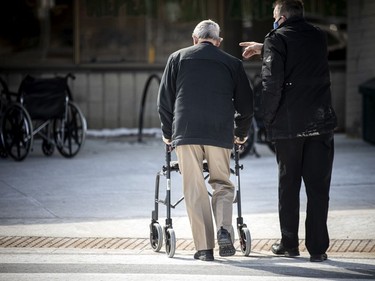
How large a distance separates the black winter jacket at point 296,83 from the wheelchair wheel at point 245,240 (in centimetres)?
80

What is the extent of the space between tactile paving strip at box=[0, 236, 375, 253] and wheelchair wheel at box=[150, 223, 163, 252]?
0.53 ft

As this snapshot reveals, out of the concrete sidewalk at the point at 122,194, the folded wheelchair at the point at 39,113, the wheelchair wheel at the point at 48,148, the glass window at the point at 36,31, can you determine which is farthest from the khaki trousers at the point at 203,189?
the glass window at the point at 36,31

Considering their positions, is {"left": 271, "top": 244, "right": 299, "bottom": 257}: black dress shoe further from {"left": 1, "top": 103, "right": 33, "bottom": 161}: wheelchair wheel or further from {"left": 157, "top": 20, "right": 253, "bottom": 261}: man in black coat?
{"left": 1, "top": 103, "right": 33, "bottom": 161}: wheelchair wheel

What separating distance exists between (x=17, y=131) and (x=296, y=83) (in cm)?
675

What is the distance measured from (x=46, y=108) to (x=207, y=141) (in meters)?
6.45

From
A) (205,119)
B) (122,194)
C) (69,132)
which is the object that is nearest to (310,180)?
(205,119)

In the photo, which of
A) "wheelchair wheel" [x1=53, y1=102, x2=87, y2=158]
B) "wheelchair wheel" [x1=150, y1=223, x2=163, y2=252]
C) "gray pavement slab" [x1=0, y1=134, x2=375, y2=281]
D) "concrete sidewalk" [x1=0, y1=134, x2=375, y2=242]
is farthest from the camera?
"wheelchair wheel" [x1=53, y1=102, x2=87, y2=158]

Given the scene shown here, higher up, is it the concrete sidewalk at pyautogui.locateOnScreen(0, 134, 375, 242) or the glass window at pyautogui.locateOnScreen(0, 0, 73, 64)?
the glass window at pyautogui.locateOnScreen(0, 0, 73, 64)

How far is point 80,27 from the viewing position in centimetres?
1742

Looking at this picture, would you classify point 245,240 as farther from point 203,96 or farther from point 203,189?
point 203,96

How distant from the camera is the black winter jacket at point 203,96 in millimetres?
8055

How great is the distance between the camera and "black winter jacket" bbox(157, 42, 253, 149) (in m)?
8.05

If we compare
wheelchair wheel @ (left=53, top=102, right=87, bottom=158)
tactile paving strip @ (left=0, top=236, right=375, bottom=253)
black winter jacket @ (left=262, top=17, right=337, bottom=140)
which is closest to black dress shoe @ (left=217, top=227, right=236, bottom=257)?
tactile paving strip @ (left=0, top=236, right=375, bottom=253)

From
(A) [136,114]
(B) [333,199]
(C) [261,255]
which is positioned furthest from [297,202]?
(A) [136,114]
